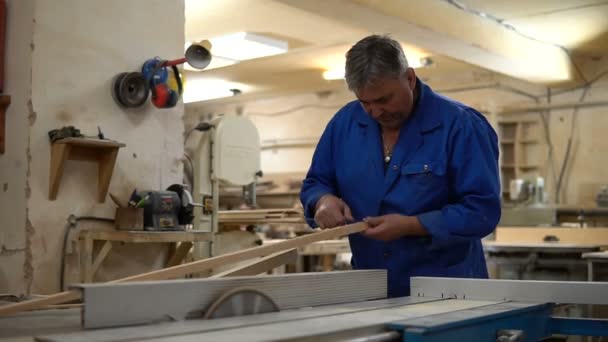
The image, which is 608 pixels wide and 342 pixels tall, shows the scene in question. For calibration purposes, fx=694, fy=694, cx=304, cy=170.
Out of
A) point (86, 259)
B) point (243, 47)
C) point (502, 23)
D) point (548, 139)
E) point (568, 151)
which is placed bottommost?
point (86, 259)

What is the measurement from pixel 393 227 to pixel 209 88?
6.39 metres

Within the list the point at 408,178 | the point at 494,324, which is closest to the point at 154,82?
the point at 408,178

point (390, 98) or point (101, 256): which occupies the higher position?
point (390, 98)

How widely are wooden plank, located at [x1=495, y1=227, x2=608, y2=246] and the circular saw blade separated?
14.2 ft

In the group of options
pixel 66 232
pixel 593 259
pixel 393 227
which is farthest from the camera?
pixel 593 259

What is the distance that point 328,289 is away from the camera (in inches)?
63.2

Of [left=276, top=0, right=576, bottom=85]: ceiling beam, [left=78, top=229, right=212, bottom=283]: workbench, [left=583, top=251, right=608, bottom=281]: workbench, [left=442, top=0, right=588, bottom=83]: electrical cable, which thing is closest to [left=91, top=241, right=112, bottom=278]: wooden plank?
[left=78, top=229, right=212, bottom=283]: workbench

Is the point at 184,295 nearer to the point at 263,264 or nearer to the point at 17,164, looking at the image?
the point at 263,264

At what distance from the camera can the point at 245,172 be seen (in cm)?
453

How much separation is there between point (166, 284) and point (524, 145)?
667cm

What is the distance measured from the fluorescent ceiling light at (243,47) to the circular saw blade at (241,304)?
4.18m

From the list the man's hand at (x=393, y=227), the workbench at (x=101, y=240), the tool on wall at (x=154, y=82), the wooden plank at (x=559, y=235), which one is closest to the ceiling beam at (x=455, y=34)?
the tool on wall at (x=154, y=82)

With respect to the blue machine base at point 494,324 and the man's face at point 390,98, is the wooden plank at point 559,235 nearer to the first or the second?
the man's face at point 390,98

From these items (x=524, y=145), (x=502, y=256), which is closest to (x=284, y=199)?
(x=524, y=145)
